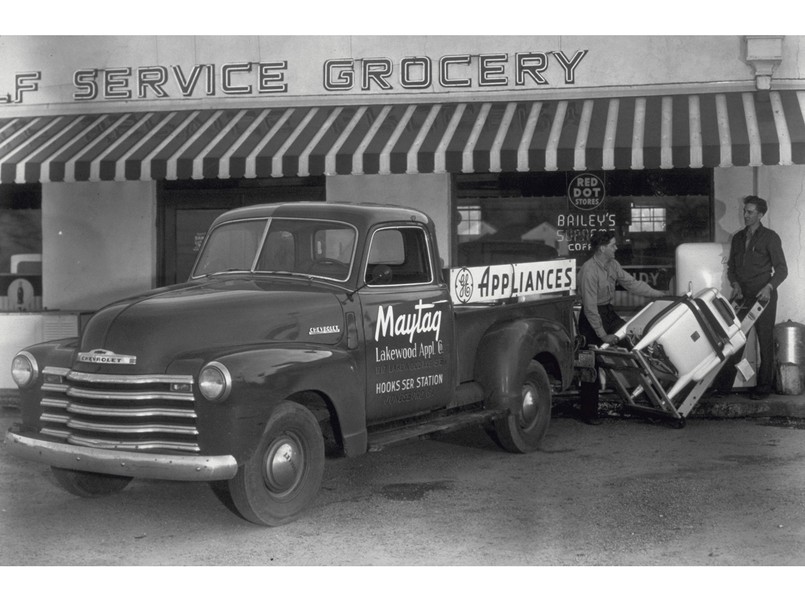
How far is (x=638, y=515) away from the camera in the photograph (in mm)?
5781

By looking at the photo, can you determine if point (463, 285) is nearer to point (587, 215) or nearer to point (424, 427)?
point (424, 427)

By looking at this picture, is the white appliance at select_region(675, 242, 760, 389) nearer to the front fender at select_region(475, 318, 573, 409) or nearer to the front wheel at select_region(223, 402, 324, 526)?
the front fender at select_region(475, 318, 573, 409)

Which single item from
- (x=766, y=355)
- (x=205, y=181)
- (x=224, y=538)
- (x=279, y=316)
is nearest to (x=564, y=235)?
(x=766, y=355)

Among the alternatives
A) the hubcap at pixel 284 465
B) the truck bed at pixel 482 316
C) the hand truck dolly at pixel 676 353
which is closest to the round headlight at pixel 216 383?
the hubcap at pixel 284 465

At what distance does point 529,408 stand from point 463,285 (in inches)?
48.5

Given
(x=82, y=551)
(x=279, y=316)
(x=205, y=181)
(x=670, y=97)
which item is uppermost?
(x=670, y=97)

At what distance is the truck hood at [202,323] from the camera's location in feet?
17.7

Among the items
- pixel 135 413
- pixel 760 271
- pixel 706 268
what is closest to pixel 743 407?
pixel 760 271

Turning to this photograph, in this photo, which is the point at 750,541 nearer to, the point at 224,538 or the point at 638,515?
the point at 638,515

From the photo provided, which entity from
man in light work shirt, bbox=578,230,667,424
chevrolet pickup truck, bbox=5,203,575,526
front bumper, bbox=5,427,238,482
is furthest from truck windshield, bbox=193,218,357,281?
man in light work shirt, bbox=578,230,667,424

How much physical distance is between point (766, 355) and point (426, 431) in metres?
4.41

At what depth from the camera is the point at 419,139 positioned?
33.2 feet

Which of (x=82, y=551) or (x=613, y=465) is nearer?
(x=82, y=551)

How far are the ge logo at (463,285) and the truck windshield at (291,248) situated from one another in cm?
→ 105
